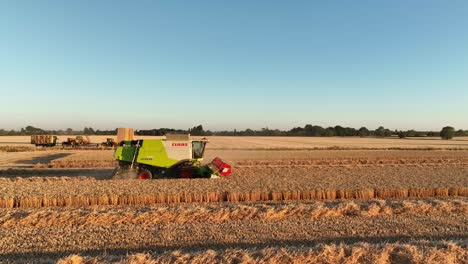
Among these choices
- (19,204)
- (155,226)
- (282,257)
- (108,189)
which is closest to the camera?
(282,257)

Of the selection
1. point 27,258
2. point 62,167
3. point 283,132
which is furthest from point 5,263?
point 283,132

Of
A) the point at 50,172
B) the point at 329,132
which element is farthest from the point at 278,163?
the point at 329,132

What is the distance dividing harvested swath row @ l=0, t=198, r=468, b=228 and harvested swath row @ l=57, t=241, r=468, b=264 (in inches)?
113

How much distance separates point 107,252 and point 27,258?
1.49 metres

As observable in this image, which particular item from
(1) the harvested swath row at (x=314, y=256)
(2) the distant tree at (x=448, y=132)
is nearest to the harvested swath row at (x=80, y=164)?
(1) the harvested swath row at (x=314, y=256)

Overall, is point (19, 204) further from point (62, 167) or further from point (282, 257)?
point (62, 167)

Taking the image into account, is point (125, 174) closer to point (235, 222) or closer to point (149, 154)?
point (149, 154)

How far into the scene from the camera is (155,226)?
8898mm

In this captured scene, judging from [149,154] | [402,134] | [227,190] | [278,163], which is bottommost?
[278,163]

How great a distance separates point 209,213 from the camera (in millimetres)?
9805

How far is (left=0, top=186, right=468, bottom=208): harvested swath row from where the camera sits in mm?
11922

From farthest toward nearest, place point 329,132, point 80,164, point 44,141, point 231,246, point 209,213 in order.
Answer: point 329,132 → point 44,141 → point 80,164 → point 209,213 → point 231,246

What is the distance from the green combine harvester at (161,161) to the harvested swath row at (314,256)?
10.4 m

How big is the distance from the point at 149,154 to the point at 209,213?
8.12 m
